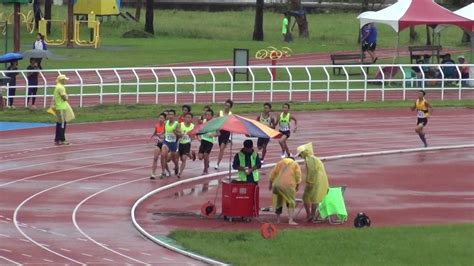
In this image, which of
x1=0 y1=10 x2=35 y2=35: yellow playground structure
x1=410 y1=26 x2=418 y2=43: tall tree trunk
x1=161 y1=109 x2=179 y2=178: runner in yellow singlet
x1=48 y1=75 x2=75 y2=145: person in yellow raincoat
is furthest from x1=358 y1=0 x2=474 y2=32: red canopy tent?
x1=0 y1=10 x2=35 y2=35: yellow playground structure

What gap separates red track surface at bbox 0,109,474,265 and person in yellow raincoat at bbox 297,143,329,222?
1107 millimetres

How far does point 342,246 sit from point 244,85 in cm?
2515

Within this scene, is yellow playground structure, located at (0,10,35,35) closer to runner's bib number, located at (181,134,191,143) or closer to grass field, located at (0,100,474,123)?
grass field, located at (0,100,474,123)

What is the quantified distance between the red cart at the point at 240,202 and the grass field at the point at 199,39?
27172mm

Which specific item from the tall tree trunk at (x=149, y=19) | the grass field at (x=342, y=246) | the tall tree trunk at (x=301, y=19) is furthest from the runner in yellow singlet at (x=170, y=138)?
the tall tree trunk at (x=301, y=19)

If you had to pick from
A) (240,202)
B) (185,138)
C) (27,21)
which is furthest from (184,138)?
(27,21)

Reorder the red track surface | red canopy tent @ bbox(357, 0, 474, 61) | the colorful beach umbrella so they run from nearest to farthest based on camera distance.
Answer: the red track surface, the colorful beach umbrella, red canopy tent @ bbox(357, 0, 474, 61)

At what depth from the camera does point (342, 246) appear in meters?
20.5

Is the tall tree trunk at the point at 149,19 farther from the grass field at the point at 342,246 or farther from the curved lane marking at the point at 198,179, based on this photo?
the grass field at the point at 342,246

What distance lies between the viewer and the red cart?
78.0ft

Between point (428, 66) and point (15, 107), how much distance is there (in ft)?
48.9

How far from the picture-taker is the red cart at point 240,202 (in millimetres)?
23766

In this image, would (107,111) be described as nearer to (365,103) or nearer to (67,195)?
(365,103)

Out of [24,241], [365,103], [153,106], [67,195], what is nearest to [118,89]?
[153,106]
